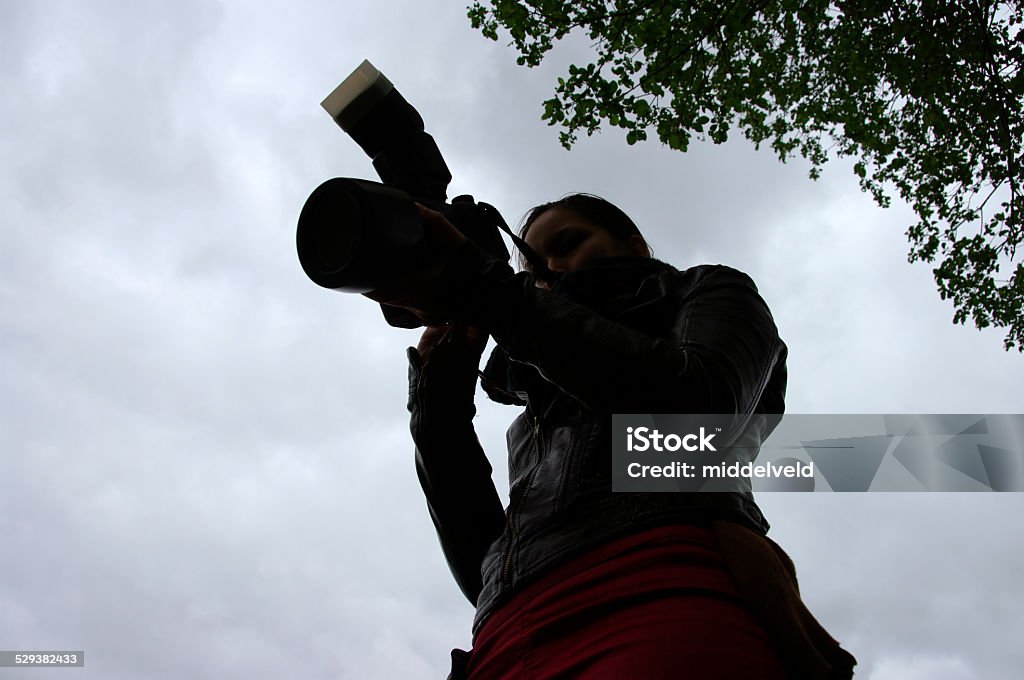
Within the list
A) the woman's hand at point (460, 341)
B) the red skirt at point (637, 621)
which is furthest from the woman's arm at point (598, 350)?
the woman's hand at point (460, 341)

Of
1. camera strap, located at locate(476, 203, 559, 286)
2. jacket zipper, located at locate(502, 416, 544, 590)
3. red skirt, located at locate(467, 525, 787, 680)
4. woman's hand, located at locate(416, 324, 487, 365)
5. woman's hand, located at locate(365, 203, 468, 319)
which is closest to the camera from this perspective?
red skirt, located at locate(467, 525, 787, 680)

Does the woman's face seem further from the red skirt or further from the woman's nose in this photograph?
the red skirt

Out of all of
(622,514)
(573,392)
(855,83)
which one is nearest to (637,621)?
(622,514)

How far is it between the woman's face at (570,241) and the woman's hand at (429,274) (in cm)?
70

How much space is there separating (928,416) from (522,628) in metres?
2.52

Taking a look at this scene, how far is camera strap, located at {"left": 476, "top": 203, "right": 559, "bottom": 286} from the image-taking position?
5.70 ft

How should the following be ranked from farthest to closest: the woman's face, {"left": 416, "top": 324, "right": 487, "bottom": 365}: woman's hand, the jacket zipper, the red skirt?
the woman's face, {"left": 416, "top": 324, "right": 487, "bottom": 365}: woman's hand, the jacket zipper, the red skirt

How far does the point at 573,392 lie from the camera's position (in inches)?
54.4

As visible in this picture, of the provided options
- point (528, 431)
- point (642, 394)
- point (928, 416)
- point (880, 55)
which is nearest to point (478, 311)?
point (642, 394)

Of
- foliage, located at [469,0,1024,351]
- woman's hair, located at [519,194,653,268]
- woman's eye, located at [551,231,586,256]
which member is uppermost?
foliage, located at [469,0,1024,351]

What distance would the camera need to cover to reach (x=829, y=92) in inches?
235

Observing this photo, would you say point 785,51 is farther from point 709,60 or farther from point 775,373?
point 775,373

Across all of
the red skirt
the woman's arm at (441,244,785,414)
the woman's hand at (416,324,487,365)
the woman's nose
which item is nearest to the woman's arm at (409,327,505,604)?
the woman's hand at (416,324,487,365)

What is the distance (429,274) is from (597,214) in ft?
3.22
